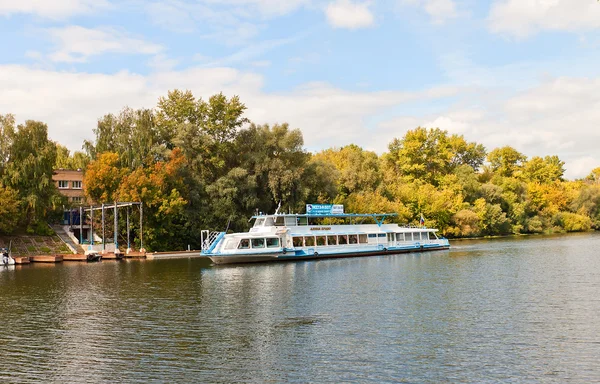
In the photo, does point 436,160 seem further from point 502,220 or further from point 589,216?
point 589,216

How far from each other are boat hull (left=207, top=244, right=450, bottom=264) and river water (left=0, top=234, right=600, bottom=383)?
9.78 m

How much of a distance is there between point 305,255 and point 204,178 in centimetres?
2837

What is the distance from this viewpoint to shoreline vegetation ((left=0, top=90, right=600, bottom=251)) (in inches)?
3162

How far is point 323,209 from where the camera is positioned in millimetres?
71625

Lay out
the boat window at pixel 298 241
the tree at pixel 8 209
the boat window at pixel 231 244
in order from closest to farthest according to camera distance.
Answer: the boat window at pixel 231 244 < the boat window at pixel 298 241 < the tree at pixel 8 209

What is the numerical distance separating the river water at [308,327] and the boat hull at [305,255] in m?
9.78

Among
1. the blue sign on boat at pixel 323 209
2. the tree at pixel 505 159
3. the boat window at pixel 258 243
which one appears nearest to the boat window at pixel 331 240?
the blue sign on boat at pixel 323 209

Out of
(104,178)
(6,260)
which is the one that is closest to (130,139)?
(104,178)

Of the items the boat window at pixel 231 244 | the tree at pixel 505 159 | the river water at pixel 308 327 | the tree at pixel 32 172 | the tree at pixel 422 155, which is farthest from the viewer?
the tree at pixel 505 159

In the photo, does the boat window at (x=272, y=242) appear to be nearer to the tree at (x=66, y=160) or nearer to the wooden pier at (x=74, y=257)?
the wooden pier at (x=74, y=257)

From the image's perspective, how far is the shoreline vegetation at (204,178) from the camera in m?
80.3

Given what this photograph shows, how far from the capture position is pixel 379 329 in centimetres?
2855

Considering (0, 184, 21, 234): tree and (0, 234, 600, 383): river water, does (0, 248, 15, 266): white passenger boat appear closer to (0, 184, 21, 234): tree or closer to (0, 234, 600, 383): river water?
(0, 184, 21, 234): tree

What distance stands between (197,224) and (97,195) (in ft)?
46.3
